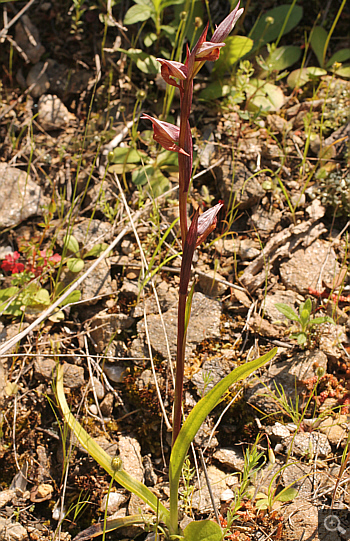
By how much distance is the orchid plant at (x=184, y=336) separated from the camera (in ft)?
3.82

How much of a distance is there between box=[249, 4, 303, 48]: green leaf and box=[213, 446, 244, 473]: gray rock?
118 inches

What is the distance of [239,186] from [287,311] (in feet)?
3.26

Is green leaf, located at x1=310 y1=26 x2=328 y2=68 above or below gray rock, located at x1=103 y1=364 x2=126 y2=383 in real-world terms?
above

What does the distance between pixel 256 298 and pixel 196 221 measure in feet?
4.10

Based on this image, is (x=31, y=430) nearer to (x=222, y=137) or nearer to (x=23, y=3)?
(x=222, y=137)

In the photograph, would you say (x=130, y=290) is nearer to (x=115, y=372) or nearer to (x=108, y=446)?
(x=115, y=372)

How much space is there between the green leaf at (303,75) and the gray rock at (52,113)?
1817 mm

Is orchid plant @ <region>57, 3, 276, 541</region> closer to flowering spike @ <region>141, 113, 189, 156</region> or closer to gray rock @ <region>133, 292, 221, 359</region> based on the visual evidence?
flowering spike @ <region>141, 113, 189, 156</region>

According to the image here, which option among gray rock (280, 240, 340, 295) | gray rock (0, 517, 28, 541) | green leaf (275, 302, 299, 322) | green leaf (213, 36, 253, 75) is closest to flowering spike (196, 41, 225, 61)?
green leaf (275, 302, 299, 322)

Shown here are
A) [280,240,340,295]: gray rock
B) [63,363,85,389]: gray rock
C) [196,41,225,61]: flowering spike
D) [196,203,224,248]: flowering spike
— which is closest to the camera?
[196,41,225,61]: flowering spike

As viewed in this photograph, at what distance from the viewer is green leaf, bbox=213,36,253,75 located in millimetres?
3027

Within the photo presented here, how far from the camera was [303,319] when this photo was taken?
2158 mm

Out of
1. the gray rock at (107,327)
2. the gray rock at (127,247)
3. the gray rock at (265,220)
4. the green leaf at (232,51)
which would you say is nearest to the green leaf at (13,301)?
the gray rock at (107,327)

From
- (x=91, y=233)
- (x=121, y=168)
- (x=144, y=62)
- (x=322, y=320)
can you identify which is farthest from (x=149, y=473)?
(x=144, y=62)
